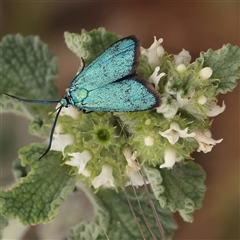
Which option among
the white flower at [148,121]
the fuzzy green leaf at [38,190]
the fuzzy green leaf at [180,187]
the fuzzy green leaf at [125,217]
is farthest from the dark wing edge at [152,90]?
the fuzzy green leaf at [125,217]

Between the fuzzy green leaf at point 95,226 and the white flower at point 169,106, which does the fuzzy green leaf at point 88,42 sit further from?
the fuzzy green leaf at point 95,226

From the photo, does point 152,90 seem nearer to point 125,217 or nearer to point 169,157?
point 169,157

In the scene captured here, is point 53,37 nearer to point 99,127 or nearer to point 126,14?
point 126,14

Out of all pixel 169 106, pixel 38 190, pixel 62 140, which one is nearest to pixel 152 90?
pixel 169 106

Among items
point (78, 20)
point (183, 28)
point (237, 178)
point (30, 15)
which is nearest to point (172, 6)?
point (183, 28)

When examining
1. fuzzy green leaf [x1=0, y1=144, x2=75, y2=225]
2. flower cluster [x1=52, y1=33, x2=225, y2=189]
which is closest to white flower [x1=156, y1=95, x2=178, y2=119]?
flower cluster [x1=52, y1=33, x2=225, y2=189]

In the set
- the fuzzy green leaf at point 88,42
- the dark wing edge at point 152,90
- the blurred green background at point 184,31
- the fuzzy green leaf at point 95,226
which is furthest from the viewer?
the blurred green background at point 184,31
